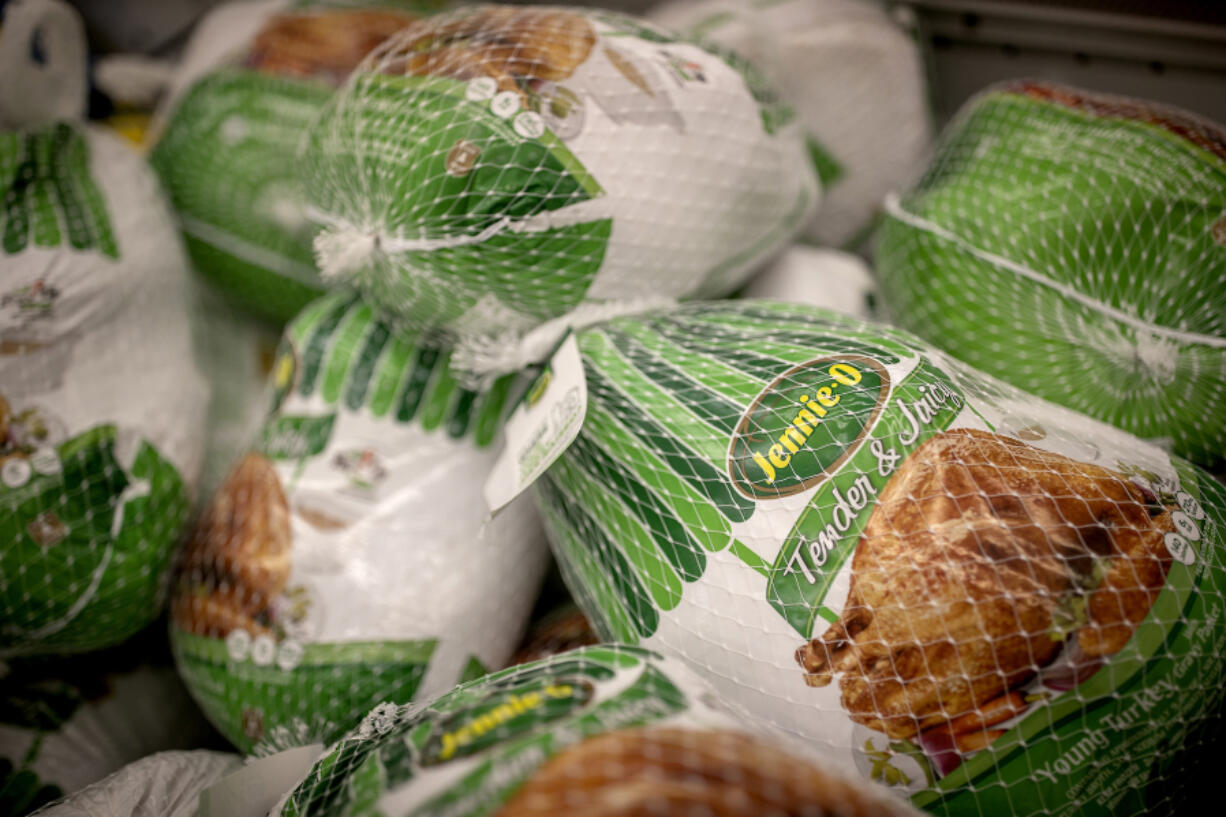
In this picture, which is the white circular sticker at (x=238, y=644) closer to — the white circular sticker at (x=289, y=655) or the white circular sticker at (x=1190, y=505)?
the white circular sticker at (x=289, y=655)

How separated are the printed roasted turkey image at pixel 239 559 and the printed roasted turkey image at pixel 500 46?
1.89 ft

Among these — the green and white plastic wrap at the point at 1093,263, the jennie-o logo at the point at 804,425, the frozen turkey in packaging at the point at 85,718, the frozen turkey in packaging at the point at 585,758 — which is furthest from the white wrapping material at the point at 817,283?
the frozen turkey in packaging at the point at 85,718

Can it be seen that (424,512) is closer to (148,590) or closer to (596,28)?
(148,590)

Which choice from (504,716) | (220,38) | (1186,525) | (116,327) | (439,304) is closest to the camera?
(504,716)

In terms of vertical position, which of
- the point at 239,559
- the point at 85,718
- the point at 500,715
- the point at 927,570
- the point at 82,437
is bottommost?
the point at 85,718

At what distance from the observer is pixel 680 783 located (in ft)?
1.70

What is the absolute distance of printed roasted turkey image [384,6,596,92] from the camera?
89 cm

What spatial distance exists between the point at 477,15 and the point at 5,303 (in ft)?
2.29

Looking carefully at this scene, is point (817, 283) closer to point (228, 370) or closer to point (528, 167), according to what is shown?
point (528, 167)

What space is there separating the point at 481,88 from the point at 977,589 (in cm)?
72

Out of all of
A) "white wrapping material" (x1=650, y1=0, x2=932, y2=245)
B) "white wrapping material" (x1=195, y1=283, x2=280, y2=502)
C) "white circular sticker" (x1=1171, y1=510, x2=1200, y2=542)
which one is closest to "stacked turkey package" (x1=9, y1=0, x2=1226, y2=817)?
"white circular sticker" (x1=1171, y1=510, x2=1200, y2=542)

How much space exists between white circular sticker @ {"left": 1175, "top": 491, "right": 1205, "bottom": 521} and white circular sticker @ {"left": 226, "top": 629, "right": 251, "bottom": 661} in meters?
1.05

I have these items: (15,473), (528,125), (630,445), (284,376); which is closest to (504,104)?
(528,125)

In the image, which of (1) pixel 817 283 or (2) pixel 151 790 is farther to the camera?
(1) pixel 817 283
